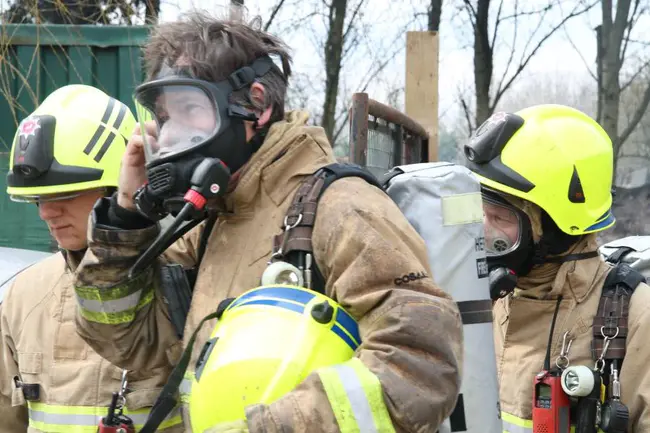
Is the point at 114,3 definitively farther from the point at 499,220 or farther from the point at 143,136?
the point at 143,136

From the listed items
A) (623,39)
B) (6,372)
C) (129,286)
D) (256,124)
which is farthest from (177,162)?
(623,39)

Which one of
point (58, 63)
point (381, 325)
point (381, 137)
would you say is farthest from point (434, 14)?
point (381, 325)

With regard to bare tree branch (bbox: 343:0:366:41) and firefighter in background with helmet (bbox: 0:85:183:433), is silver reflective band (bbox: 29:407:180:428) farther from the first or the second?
bare tree branch (bbox: 343:0:366:41)

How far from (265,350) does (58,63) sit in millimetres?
6327

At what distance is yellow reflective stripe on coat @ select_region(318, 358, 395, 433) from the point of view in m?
1.81

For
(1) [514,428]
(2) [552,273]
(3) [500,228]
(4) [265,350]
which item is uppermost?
(4) [265,350]

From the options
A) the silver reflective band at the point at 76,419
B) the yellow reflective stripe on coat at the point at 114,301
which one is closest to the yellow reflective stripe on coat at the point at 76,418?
the silver reflective band at the point at 76,419

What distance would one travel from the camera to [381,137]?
5.16 m

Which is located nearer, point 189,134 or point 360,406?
point 360,406

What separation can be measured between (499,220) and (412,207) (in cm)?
139

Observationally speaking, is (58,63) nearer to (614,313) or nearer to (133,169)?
(133,169)

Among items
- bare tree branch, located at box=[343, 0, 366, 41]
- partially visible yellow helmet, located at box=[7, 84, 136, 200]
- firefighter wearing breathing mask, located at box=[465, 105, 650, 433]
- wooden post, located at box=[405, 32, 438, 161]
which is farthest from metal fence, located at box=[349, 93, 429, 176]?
bare tree branch, located at box=[343, 0, 366, 41]

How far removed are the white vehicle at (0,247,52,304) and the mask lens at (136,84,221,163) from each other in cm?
209

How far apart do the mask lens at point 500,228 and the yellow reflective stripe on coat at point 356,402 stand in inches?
73.5
